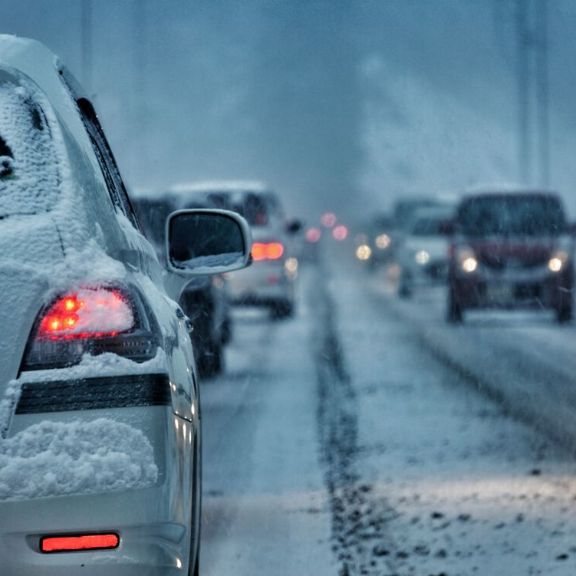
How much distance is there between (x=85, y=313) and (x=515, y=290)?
60.9ft

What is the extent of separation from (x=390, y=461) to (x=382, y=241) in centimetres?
3453

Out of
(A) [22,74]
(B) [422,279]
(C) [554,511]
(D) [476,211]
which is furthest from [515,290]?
(A) [22,74]

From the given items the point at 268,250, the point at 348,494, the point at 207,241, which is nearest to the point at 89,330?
the point at 207,241

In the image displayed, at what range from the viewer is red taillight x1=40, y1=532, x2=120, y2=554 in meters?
3.29

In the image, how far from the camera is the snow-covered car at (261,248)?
20.5 metres

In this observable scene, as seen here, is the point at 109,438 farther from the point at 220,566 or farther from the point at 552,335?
the point at 552,335

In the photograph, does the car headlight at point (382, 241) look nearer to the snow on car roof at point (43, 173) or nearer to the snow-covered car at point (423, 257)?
the snow-covered car at point (423, 257)

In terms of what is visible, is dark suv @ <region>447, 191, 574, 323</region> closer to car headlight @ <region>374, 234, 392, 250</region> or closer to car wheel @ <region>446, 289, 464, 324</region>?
car wheel @ <region>446, 289, 464, 324</region>

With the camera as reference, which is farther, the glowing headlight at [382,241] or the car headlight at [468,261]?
the glowing headlight at [382,241]

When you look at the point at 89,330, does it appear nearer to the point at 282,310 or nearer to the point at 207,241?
the point at 207,241

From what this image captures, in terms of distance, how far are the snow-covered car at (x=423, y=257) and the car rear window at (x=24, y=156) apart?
25571 millimetres

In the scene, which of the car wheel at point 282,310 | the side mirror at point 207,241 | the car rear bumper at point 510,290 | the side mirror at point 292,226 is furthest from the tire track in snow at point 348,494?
the side mirror at point 292,226

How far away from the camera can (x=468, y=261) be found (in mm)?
21844

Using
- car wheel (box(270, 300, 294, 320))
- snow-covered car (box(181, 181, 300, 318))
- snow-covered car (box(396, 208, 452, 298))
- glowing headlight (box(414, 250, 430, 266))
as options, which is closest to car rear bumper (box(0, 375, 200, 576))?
snow-covered car (box(181, 181, 300, 318))
